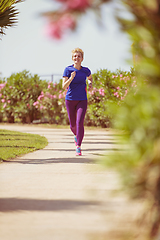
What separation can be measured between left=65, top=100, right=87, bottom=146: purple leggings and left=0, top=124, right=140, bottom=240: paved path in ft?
5.82

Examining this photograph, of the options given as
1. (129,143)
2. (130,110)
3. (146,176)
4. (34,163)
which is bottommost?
(34,163)

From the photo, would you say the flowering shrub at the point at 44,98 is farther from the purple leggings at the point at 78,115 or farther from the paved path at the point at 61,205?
the paved path at the point at 61,205

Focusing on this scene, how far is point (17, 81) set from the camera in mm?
22984

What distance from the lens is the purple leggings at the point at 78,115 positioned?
846 cm

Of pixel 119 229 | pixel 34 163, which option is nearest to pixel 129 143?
pixel 119 229

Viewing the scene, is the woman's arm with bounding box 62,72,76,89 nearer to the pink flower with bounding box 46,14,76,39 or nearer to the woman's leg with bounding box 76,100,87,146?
the woman's leg with bounding box 76,100,87,146

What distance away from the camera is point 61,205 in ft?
13.9

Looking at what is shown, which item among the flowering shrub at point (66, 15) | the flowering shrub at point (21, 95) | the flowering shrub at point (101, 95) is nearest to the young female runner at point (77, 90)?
the flowering shrub at point (66, 15)

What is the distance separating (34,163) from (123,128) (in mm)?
4577

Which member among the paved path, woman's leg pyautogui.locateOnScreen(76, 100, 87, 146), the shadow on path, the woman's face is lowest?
the shadow on path

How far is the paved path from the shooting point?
10.9ft

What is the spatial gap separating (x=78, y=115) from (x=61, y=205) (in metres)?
4.34

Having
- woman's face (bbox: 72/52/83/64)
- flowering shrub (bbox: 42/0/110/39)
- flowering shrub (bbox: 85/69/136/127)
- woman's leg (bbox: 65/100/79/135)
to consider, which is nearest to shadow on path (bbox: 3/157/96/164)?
woman's leg (bbox: 65/100/79/135)

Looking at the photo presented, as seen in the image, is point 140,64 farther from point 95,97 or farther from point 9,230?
point 95,97
